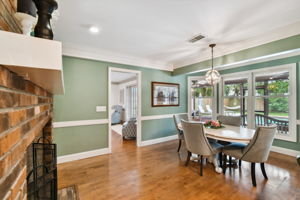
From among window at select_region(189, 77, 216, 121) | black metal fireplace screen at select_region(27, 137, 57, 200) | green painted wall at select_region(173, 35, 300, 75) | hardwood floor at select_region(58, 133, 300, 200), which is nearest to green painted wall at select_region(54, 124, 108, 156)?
hardwood floor at select_region(58, 133, 300, 200)

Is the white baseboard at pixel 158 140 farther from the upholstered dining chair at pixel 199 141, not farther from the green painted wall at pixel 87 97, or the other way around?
the upholstered dining chair at pixel 199 141

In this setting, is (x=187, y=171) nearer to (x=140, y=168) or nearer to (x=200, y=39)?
(x=140, y=168)

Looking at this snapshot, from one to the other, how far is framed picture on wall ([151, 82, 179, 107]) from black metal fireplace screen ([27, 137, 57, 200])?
2.77m

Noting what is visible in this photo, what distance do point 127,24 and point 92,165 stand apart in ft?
8.76

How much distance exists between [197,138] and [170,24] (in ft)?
6.22

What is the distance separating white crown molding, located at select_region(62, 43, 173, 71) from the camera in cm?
288

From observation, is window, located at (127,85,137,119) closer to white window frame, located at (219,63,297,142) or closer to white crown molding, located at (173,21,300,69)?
white crown molding, located at (173,21,300,69)

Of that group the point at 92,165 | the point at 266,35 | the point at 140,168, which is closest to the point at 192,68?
the point at 266,35

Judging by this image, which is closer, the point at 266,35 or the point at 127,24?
the point at 127,24

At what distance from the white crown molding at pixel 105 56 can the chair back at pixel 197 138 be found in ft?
7.21

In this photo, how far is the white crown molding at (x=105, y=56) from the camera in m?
2.88

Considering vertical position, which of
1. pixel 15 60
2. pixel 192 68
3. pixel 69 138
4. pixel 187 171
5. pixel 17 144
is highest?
pixel 192 68

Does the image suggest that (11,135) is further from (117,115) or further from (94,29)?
(117,115)

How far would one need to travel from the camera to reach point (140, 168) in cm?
263
